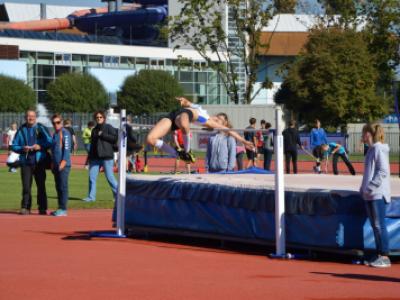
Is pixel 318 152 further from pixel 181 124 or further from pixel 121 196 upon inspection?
pixel 181 124

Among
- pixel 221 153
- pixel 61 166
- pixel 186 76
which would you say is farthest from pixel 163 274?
pixel 186 76

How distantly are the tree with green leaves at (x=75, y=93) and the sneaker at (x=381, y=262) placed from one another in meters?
57.4

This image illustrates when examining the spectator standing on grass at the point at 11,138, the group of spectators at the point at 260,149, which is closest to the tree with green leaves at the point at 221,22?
the spectator standing on grass at the point at 11,138

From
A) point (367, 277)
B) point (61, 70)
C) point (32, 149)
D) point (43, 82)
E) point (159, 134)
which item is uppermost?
point (61, 70)

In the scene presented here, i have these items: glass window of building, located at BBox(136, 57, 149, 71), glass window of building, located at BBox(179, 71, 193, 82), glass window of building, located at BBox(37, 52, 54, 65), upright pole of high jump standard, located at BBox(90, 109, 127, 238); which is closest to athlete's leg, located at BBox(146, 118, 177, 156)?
upright pole of high jump standard, located at BBox(90, 109, 127, 238)

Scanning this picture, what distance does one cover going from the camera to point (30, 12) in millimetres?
93562

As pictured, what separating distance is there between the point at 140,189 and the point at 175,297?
548 centimetres

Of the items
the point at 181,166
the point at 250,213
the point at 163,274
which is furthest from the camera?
the point at 181,166

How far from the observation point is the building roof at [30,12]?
3654 inches

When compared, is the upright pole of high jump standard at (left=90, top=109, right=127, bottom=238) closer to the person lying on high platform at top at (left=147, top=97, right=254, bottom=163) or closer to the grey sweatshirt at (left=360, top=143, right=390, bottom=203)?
the person lying on high platform at top at (left=147, top=97, right=254, bottom=163)

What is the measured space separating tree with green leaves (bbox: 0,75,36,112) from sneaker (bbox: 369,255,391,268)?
55467 millimetres

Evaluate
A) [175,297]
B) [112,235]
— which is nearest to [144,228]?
[112,235]

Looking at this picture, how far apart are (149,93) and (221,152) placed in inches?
2051

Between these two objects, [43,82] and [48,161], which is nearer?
[48,161]
